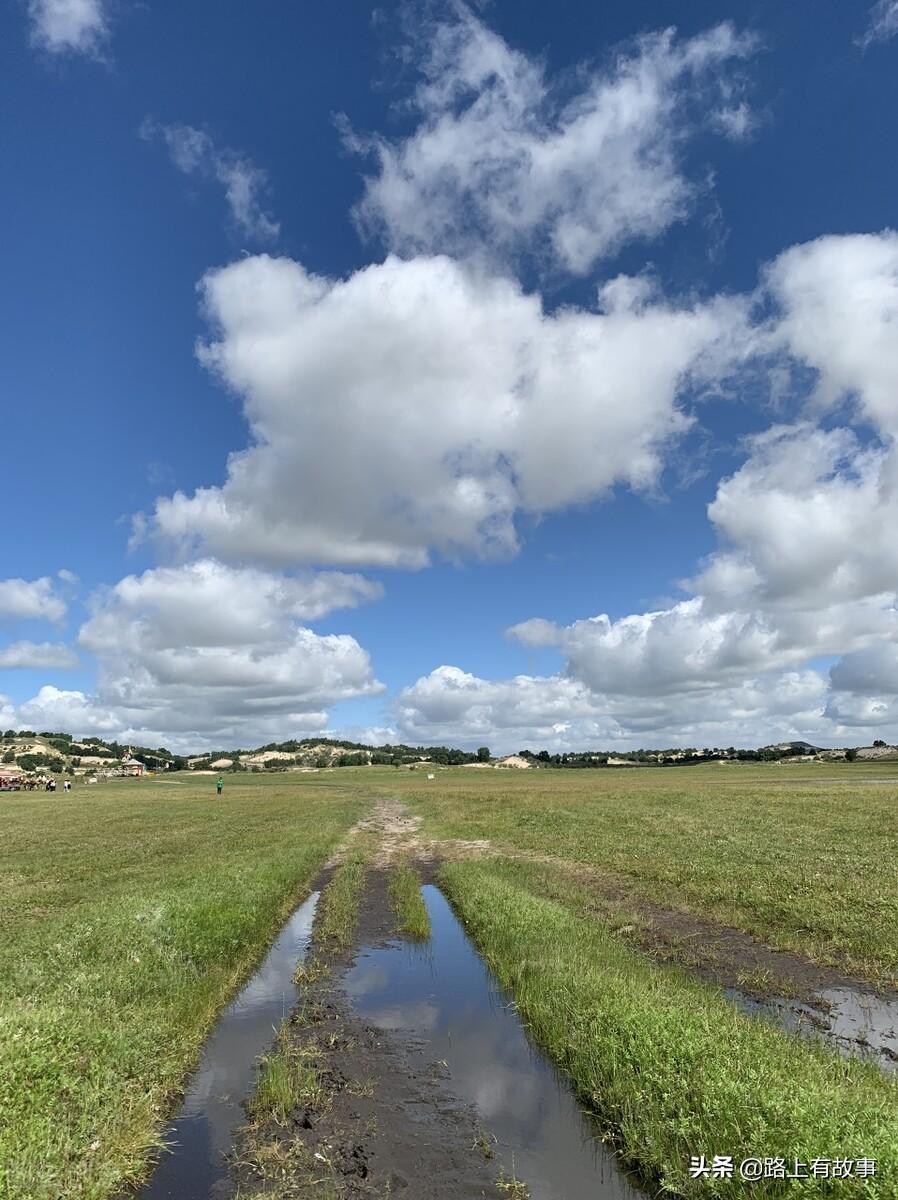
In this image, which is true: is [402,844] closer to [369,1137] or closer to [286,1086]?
[286,1086]

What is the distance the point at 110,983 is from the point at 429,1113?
812 centimetres

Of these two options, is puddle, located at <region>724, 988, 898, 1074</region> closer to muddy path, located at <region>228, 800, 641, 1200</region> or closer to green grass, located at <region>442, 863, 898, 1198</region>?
green grass, located at <region>442, 863, 898, 1198</region>

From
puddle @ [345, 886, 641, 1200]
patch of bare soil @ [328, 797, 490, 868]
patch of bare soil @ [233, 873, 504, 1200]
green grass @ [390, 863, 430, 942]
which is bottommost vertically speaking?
patch of bare soil @ [328, 797, 490, 868]

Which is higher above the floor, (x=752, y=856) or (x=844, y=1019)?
(x=752, y=856)

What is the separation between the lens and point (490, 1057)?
42.2 feet

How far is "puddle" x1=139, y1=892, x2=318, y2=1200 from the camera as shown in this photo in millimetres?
8992

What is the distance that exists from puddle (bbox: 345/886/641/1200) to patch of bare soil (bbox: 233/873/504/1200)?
18.9 inches

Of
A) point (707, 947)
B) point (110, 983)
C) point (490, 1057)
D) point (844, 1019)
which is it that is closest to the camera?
point (490, 1057)

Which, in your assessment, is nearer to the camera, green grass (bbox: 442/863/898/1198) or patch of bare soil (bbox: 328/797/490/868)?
green grass (bbox: 442/863/898/1198)

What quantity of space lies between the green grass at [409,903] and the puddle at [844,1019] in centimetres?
1076

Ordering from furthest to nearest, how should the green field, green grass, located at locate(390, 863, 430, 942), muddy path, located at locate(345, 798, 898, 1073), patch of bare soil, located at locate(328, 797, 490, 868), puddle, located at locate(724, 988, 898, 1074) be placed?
patch of bare soil, located at locate(328, 797, 490, 868) < green grass, located at locate(390, 863, 430, 942) < muddy path, located at locate(345, 798, 898, 1073) < puddle, located at locate(724, 988, 898, 1074) < the green field

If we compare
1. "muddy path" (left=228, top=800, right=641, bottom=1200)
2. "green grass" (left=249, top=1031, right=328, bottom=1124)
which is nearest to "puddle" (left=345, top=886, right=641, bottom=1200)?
"muddy path" (left=228, top=800, right=641, bottom=1200)

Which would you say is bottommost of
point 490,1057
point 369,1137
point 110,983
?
point 490,1057

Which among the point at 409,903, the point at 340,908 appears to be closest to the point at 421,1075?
the point at 340,908
